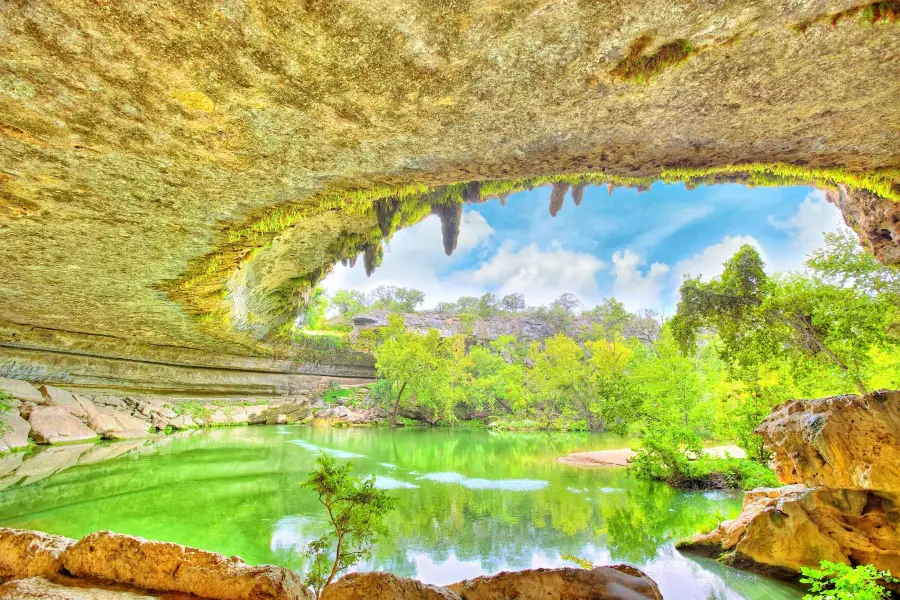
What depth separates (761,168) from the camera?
369 cm

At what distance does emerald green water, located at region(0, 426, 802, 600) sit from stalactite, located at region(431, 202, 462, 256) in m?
4.64

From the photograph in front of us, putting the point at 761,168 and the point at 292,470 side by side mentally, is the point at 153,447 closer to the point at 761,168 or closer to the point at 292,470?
the point at 292,470

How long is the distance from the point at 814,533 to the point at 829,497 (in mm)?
516

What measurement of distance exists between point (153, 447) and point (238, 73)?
14.7 metres

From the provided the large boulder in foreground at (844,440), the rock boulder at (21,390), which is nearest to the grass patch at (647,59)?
the large boulder in foreground at (844,440)

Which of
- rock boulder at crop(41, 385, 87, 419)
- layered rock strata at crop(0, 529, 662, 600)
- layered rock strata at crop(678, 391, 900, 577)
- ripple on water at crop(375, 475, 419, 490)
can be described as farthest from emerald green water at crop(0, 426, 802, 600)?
rock boulder at crop(41, 385, 87, 419)

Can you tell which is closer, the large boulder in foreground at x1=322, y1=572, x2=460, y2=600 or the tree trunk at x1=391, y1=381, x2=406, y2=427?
the large boulder in foreground at x1=322, y1=572, x2=460, y2=600

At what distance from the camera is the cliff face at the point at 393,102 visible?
7.06ft

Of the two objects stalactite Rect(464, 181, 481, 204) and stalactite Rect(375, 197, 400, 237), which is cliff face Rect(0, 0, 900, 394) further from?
stalactite Rect(375, 197, 400, 237)

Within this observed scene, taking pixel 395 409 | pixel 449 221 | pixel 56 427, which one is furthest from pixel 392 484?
pixel 395 409

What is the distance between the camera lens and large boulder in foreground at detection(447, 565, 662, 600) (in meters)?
3.02

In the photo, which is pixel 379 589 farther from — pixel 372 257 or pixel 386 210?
pixel 372 257

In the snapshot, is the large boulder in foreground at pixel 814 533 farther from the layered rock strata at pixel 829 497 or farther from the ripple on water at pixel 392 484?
the ripple on water at pixel 392 484

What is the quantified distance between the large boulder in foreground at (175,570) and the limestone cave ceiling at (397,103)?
3260 millimetres
